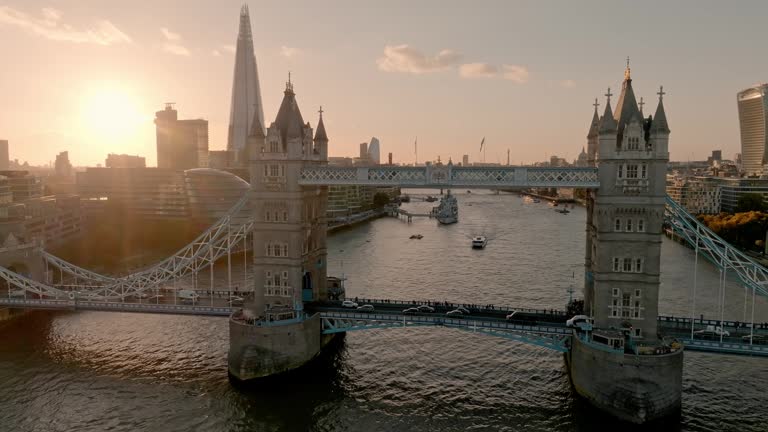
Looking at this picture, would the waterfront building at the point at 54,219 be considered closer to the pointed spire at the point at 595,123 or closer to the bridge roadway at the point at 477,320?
the bridge roadway at the point at 477,320

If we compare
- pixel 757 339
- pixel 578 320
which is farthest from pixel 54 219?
pixel 757 339

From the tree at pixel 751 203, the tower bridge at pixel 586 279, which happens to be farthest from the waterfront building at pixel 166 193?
the tree at pixel 751 203

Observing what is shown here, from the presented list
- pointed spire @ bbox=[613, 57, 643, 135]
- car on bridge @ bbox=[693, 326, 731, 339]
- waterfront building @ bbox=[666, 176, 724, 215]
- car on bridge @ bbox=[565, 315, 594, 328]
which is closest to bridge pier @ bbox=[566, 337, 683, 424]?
car on bridge @ bbox=[565, 315, 594, 328]

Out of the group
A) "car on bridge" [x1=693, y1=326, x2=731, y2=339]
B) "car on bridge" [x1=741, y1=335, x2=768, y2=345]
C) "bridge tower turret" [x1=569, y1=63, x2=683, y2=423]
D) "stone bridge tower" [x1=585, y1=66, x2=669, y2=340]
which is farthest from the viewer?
"car on bridge" [x1=693, y1=326, x2=731, y2=339]

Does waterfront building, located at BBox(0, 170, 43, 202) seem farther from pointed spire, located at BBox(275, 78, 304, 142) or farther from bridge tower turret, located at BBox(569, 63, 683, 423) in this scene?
bridge tower turret, located at BBox(569, 63, 683, 423)

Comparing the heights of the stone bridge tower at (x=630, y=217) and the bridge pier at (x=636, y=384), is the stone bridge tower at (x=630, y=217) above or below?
above
